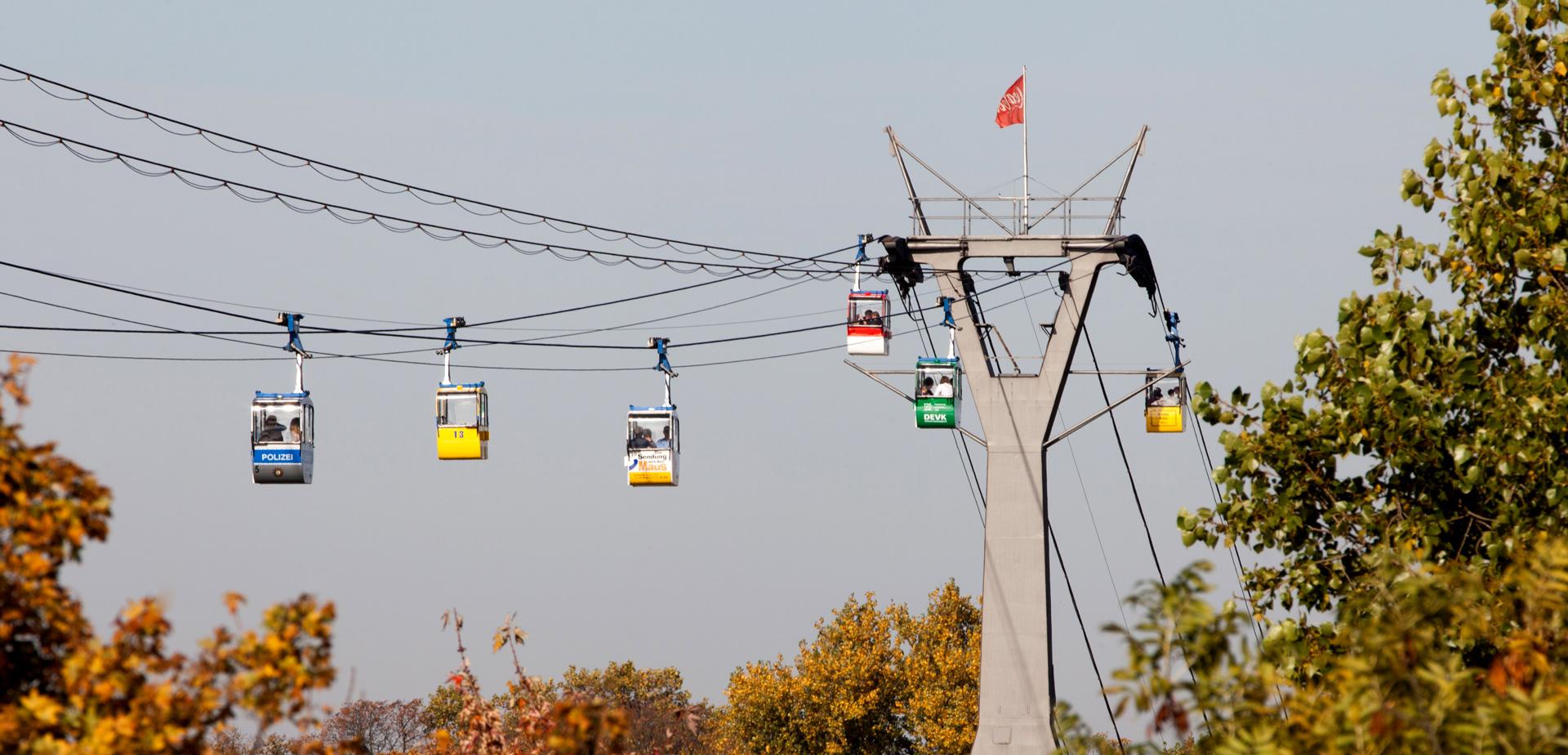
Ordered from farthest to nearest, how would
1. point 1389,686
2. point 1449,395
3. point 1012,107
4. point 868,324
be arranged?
1. point 1012,107
2. point 868,324
3. point 1449,395
4. point 1389,686

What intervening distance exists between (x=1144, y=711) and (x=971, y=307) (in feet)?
92.7

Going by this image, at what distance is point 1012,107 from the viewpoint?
125 feet

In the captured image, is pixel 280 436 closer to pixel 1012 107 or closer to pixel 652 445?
pixel 652 445

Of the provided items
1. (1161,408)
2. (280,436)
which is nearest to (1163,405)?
(1161,408)

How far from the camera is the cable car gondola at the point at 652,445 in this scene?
28.2 m

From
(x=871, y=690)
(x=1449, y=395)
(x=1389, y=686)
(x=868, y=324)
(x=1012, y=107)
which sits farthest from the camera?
(x=871, y=690)

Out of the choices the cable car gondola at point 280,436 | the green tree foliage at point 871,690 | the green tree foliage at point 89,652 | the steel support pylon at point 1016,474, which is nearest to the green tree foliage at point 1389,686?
the green tree foliage at point 89,652

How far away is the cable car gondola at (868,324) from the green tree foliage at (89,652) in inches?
975

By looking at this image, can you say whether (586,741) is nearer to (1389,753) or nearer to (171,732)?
(171,732)

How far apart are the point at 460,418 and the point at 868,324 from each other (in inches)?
322

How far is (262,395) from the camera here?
86.5 ft

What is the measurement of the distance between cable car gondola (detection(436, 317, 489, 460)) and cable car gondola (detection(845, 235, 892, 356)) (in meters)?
7.55

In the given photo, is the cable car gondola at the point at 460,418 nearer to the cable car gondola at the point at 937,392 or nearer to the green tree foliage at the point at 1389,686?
the cable car gondola at the point at 937,392

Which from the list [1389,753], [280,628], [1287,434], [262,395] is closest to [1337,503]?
[1287,434]
